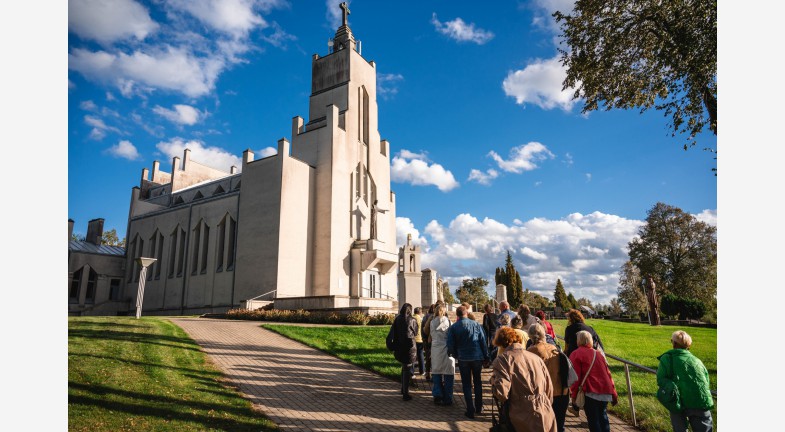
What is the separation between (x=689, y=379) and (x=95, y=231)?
49104 mm

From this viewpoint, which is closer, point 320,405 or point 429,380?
point 320,405

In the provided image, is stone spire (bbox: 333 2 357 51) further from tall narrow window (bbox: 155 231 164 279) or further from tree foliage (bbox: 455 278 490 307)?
tree foliage (bbox: 455 278 490 307)

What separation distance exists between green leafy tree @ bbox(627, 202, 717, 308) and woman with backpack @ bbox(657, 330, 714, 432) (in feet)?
129

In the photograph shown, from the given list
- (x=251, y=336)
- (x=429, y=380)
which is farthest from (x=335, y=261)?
(x=429, y=380)

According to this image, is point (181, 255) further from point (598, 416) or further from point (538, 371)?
point (538, 371)

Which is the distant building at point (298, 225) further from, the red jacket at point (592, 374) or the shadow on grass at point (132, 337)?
the red jacket at point (592, 374)

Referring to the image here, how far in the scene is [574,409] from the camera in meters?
8.16

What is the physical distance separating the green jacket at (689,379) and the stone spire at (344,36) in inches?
1358

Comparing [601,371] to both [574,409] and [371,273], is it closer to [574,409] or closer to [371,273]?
[574,409]

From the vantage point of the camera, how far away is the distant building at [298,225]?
92.6ft

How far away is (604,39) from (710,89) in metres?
3.36

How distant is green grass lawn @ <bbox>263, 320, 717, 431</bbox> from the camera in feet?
26.8

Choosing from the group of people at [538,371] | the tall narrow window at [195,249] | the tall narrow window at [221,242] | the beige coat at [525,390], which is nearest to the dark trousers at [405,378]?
the group of people at [538,371]

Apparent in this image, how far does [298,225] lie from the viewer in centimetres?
2898
